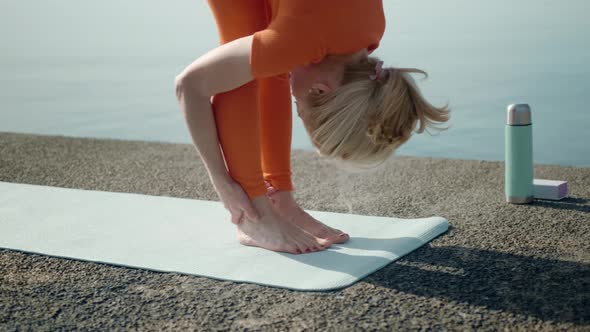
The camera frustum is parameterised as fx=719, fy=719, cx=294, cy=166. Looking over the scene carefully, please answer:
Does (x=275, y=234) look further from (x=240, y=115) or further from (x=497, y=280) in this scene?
(x=497, y=280)

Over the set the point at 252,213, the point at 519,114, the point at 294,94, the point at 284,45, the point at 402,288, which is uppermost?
the point at 284,45

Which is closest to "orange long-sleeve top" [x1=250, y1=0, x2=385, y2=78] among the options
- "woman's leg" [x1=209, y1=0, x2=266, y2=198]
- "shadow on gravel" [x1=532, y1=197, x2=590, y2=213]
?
"woman's leg" [x1=209, y1=0, x2=266, y2=198]

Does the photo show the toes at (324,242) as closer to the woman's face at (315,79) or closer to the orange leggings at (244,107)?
the orange leggings at (244,107)

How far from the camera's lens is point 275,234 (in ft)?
5.80

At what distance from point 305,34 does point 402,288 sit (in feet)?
1.91

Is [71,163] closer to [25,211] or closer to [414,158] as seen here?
[25,211]

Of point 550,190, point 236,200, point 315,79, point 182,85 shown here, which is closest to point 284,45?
point 315,79

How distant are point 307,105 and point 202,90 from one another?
250 millimetres

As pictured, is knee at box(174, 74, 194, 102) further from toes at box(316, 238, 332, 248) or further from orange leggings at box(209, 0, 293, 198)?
toes at box(316, 238, 332, 248)

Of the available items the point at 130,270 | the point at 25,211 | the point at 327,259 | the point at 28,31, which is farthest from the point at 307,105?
the point at 28,31

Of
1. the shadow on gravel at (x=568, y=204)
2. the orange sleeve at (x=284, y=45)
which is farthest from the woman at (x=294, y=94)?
the shadow on gravel at (x=568, y=204)

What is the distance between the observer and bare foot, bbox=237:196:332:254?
1752 millimetres

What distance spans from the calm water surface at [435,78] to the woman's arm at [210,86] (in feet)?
4.13

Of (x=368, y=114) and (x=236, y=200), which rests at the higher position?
(x=368, y=114)
